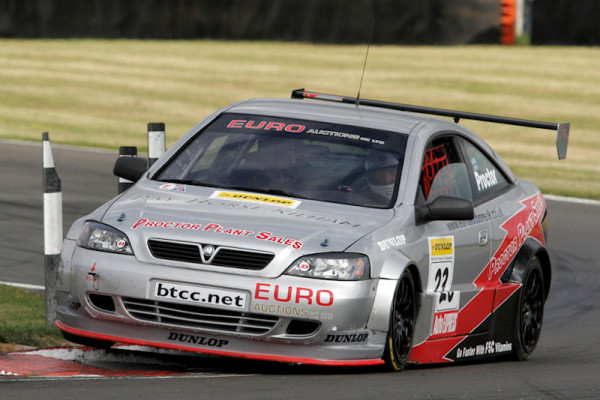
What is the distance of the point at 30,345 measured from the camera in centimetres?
718

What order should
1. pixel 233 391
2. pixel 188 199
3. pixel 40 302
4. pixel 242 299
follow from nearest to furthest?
pixel 233 391 → pixel 242 299 → pixel 188 199 → pixel 40 302

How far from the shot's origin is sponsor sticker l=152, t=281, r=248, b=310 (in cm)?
627

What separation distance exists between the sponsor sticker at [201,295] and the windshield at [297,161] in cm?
104

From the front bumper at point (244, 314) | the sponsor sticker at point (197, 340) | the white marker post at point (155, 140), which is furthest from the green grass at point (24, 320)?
the white marker post at point (155, 140)

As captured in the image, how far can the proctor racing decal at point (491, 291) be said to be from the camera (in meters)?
7.30

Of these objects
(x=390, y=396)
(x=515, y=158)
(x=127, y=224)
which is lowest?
(x=515, y=158)

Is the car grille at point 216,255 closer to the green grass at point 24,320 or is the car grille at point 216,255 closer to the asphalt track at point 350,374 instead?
the asphalt track at point 350,374

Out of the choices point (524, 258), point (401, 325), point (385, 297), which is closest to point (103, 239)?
point (385, 297)

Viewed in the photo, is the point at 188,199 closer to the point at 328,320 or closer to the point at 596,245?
the point at 328,320

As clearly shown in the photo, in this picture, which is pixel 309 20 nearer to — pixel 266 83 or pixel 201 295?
pixel 266 83

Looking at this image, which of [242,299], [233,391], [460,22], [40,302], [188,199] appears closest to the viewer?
[233,391]

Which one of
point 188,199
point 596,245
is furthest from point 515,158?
point 188,199

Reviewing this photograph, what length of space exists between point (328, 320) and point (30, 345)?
6.10 feet

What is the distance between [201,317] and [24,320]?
2048mm
